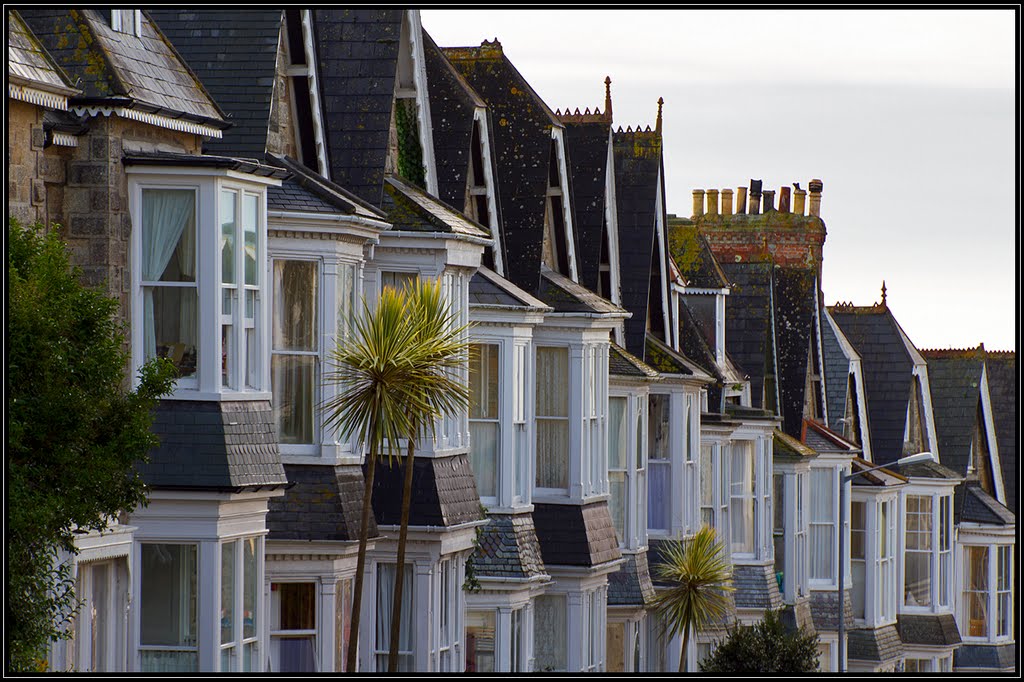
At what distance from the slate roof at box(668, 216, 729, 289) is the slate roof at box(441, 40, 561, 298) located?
35.9ft

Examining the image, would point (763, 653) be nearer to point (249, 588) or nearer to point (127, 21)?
point (249, 588)

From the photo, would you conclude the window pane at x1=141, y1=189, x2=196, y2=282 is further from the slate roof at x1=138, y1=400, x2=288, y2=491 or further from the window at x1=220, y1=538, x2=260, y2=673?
the window at x1=220, y1=538, x2=260, y2=673

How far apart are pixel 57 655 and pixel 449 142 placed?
13609 millimetres

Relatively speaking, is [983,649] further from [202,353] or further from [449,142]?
[202,353]

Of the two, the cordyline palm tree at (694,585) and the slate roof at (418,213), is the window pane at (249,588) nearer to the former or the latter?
the slate roof at (418,213)

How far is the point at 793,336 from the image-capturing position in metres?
50.4

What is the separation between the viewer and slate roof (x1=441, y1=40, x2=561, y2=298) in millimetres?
33219

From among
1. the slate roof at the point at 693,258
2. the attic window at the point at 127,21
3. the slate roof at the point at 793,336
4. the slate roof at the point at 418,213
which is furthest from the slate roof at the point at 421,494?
the slate roof at the point at 793,336

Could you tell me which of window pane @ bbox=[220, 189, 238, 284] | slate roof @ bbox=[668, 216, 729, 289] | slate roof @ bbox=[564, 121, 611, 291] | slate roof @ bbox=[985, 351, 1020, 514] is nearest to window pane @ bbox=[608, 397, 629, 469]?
slate roof @ bbox=[564, 121, 611, 291]

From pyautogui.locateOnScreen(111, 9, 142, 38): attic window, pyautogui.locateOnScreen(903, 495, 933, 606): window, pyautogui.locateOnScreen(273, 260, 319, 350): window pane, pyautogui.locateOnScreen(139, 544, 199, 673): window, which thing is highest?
pyautogui.locateOnScreen(111, 9, 142, 38): attic window

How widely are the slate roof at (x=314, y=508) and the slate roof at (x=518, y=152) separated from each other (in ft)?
32.3

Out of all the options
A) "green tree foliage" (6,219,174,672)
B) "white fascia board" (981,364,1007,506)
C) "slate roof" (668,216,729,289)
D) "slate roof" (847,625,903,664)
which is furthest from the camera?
"white fascia board" (981,364,1007,506)

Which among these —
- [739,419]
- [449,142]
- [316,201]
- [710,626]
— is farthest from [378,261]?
[739,419]

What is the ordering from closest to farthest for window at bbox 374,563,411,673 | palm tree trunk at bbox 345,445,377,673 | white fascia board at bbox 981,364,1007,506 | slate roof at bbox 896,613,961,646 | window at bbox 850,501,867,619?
palm tree trunk at bbox 345,445,377,673
window at bbox 374,563,411,673
window at bbox 850,501,867,619
slate roof at bbox 896,613,961,646
white fascia board at bbox 981,364,1007,506
